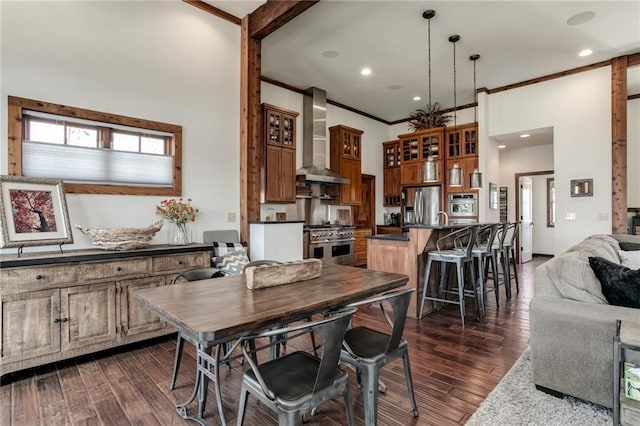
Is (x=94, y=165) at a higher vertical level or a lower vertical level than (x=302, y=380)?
Result: higher

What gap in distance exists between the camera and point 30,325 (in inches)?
97.3

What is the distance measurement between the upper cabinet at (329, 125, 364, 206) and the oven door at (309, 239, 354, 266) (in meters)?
0.97

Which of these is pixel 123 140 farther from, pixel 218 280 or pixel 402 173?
pixel 402 173

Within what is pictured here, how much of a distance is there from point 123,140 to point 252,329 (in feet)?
9.92

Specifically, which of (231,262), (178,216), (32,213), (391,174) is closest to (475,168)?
(391,174)

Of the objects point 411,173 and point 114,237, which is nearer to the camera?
point 114,237

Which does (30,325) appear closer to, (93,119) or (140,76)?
(93,119)

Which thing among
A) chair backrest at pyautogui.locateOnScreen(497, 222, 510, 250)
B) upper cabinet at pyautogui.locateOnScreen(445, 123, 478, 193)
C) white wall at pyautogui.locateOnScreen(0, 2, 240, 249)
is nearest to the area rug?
chair backrest at pyautogui.locateOnScreen(497, 222, 510, 250)

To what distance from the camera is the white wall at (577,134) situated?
204 inches

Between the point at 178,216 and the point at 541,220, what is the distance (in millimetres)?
9258

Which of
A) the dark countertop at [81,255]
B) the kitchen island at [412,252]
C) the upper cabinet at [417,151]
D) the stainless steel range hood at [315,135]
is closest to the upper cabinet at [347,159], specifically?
the stainless steel range hood at [315,135]

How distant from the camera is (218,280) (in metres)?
2.19

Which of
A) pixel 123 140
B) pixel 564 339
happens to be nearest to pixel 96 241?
pixel 123 140

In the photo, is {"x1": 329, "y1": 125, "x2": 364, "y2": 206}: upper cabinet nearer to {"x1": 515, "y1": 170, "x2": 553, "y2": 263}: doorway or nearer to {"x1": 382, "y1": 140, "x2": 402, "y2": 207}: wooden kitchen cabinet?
{"x1": 382, "y1": 140, "x2": 402, "y2": 207}: wooden kitchen cabinet
